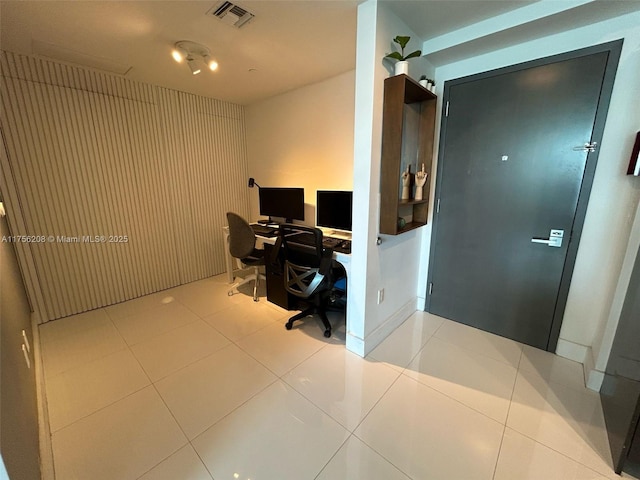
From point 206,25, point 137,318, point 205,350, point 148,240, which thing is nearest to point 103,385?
point 205,350

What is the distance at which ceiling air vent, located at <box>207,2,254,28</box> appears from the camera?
1.62 metres

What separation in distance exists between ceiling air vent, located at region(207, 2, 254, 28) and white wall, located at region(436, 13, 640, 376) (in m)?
1.84

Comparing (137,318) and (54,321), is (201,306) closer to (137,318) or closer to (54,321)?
(137,318)

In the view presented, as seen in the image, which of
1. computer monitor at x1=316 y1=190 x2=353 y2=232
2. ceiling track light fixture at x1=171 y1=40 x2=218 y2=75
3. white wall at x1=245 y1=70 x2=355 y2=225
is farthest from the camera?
white wall at x1=245 y1=70 x2=355 y2=225

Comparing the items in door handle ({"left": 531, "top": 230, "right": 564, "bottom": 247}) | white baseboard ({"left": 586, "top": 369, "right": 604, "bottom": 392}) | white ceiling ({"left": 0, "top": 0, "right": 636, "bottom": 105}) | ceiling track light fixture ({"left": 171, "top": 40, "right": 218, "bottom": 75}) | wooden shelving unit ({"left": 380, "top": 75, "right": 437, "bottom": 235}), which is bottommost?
white baseboard ({"left": 586, "top": 369, "right": 604, "bottom": 392})

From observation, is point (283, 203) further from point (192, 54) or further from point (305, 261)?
point (192, 54)

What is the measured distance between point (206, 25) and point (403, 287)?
2.58 metres

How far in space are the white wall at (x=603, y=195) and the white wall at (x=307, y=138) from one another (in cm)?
129

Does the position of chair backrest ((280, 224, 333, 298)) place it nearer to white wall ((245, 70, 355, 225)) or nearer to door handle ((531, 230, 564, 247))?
white wall ((245, 70, 355, 225))

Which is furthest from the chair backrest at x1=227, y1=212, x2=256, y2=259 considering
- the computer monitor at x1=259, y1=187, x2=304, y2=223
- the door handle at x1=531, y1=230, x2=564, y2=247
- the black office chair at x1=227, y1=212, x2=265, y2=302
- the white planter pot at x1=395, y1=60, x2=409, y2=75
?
the door handle at x1=531, y1=230, x2=564, y2=247

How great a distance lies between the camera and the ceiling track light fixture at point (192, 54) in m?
2.03

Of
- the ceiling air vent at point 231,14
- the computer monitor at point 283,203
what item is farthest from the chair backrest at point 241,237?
the ceiling air vent at point 231,14

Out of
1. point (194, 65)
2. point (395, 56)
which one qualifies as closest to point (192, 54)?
point (194, 65)

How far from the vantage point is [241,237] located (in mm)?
2838
